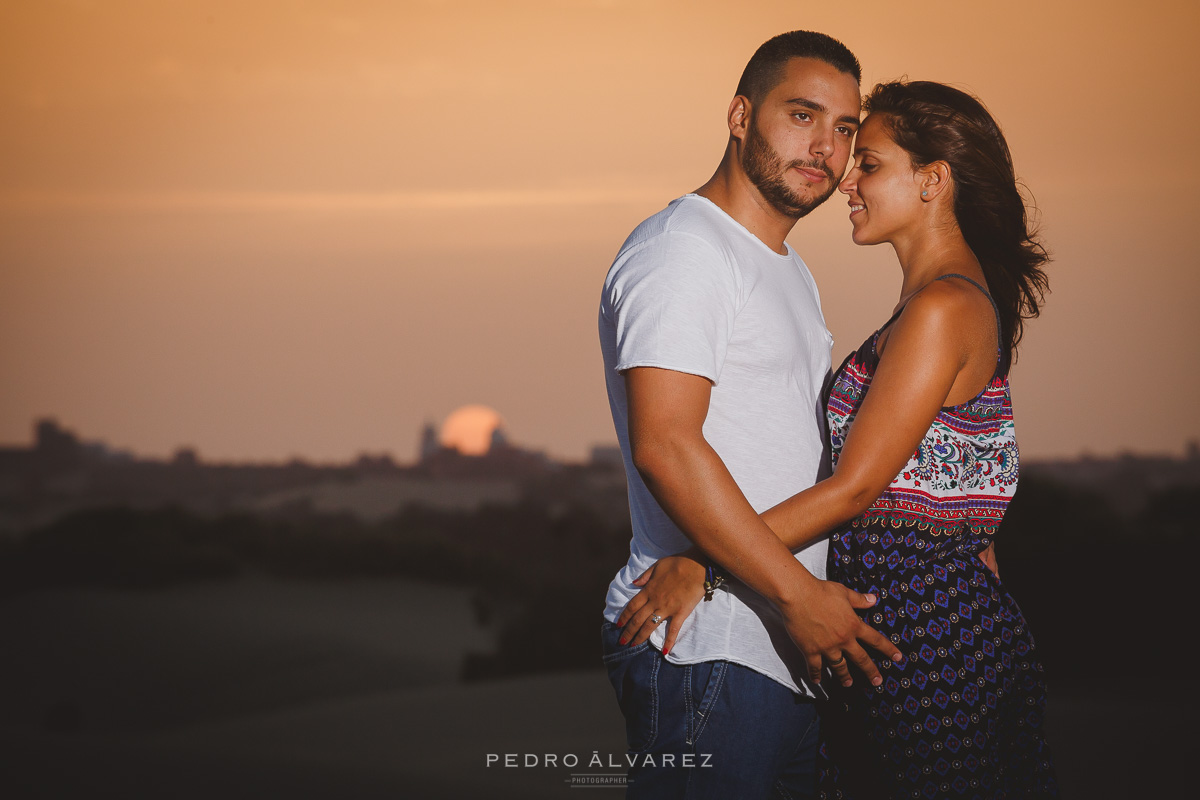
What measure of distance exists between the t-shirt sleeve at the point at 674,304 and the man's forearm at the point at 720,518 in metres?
0.15

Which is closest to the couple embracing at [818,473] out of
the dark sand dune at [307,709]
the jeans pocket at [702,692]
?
the jeans pocket at [702,692]

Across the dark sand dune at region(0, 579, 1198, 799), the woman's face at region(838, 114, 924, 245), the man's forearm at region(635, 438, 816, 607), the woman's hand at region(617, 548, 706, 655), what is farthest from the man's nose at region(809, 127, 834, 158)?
the dark sand dune at region(0, 579, 1198, 799)

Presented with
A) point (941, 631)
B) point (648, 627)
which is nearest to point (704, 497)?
point (648, 627)

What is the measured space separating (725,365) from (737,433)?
0.13 meters

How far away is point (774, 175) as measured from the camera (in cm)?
199

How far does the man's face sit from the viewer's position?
1994 mm

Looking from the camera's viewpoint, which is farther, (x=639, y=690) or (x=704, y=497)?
(x=639, y=690)

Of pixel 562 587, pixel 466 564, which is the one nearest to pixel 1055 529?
pixel 562 587

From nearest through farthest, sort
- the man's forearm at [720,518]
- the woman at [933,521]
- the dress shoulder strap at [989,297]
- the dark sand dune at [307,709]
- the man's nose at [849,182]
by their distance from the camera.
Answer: the man's forearm at [720,518] < the woman at [933,521] < the dress shoulder strap at [989,297] < the man's nose at [849,182] < the dark sand dune at [307,709]

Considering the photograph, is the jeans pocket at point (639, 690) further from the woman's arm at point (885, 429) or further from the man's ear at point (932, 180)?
the man's ear at point (932, 180)

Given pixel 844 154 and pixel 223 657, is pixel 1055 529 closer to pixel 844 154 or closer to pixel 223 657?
pixel 223 657

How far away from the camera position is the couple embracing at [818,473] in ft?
5.63

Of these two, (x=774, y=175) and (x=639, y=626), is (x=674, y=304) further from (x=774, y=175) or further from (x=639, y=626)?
(x=639, y=626)

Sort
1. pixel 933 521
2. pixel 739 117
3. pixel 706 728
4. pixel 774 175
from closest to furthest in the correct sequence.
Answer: pixel 706 728
pixel 933 521
pixel 774 175
pixel 739 117
